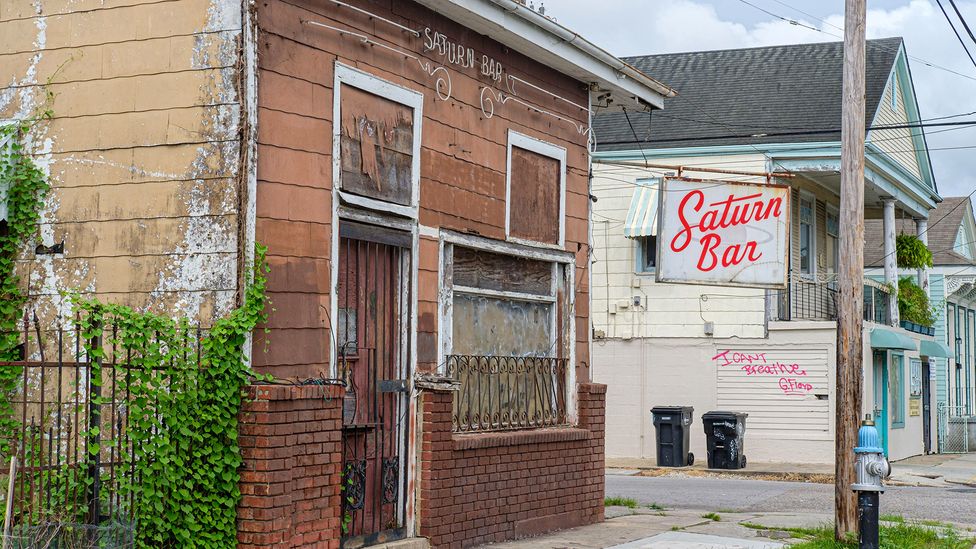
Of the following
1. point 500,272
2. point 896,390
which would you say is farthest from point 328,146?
point 896,390

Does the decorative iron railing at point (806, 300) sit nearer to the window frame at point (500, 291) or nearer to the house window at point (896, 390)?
the house window at point (896, 390)

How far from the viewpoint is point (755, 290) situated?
74.8ft

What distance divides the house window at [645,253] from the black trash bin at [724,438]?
374 cm

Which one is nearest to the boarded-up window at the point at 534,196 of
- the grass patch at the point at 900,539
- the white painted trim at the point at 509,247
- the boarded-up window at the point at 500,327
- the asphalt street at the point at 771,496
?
the white painted trim at the point at 509,247

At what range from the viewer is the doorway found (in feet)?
79.4

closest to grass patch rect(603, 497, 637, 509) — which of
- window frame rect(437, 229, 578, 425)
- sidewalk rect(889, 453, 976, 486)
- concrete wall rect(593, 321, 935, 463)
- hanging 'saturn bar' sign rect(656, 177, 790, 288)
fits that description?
window frame rect(437, 229, 578, 425)

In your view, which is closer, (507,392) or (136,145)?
(136,145)

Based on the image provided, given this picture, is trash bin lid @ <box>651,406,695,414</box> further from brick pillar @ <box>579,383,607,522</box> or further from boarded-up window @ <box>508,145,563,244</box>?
boarded-up window @ <box>508,145,563,244</box>

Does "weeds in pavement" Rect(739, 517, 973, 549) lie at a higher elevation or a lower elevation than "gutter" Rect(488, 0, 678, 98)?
lower

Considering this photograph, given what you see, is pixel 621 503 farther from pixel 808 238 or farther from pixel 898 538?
pixel 808 238

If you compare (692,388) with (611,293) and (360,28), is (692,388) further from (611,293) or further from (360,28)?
(360,28)

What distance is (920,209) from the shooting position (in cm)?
2884

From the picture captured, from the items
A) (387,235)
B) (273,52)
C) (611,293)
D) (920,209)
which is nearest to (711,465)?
(611,293)

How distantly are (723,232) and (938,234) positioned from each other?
2874 cm
